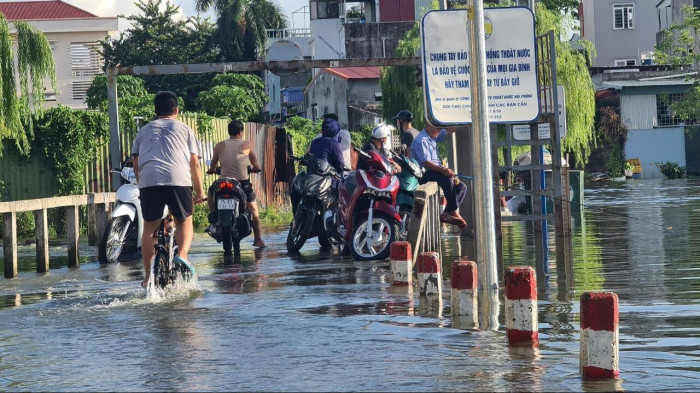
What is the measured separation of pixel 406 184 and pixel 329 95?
5750cm

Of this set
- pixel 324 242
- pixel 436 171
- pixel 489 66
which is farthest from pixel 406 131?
pixel 489 66

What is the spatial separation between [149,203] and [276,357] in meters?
4.04

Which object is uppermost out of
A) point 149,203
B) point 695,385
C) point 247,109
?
point 247,109

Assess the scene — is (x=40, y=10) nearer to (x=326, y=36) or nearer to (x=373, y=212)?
(x=326, y=36)

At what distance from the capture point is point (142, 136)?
37.4 feet

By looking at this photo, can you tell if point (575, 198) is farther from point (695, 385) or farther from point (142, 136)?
point (695, 385)

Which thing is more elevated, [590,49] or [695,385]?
[590,49]

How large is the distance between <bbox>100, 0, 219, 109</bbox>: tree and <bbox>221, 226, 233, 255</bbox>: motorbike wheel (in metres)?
60.0

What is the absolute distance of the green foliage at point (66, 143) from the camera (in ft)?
74.6

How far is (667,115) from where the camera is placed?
195 ft

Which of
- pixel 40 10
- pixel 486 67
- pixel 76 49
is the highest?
pixel 40 10

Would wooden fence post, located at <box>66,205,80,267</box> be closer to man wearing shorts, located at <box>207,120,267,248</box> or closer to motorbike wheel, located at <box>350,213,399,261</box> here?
man wearing shorts, located at <box>207,120,267,248</box>

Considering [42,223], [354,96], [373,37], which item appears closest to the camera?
[42,223]

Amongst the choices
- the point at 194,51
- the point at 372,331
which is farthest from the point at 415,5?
the point at 372,331
